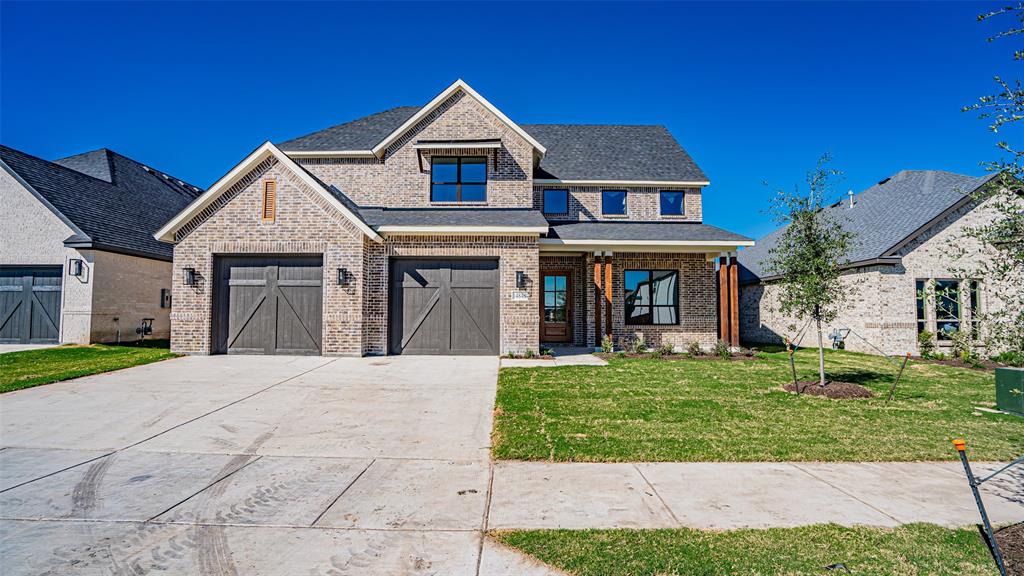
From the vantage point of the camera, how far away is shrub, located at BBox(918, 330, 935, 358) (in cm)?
1437

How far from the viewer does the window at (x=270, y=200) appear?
12.3m

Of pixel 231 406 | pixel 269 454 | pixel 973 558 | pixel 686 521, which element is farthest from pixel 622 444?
pixel 231 406

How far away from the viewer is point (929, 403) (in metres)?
7.88

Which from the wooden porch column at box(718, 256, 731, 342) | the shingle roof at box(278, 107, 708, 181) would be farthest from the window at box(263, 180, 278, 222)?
the wooden porch column at box(718, 256, 731, 342)

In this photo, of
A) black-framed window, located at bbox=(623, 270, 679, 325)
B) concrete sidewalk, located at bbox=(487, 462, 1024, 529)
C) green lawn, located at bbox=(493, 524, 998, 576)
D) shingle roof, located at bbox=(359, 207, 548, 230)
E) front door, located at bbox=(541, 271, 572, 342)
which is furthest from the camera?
front door, located at bbox=(541, 271, 572, 342)

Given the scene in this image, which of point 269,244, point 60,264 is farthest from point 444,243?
point 60,264

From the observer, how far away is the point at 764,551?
126 inches

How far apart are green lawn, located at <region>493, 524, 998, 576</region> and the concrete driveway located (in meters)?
0.33

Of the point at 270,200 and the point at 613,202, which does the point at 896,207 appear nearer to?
the point at 613,202

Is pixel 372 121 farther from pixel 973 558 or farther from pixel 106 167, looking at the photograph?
pixel 973 558

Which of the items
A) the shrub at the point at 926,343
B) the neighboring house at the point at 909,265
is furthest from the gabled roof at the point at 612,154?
the shrub at the point at 926,343

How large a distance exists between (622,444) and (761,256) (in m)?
20.4

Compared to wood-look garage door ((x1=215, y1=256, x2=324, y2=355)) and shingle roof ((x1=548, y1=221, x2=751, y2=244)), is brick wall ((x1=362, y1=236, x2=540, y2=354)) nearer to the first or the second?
wood-look garage door ((x1=215, y1=256, x2=324, y2=355))

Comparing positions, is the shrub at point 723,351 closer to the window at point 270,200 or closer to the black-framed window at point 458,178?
the black-framed window at point 458,178
